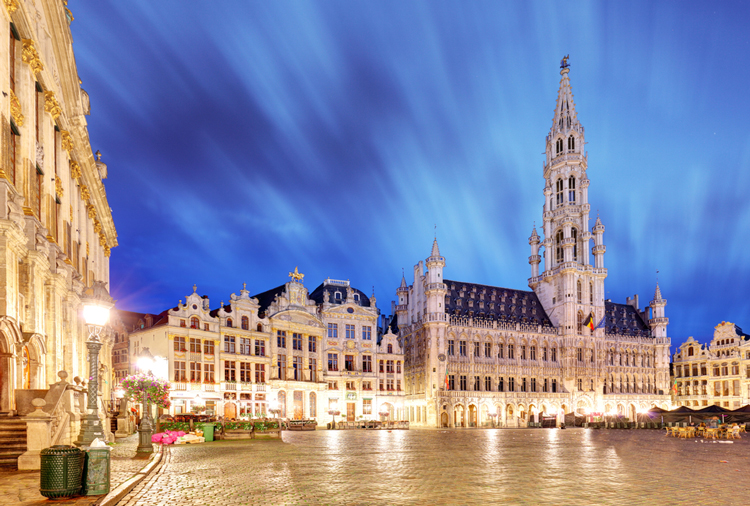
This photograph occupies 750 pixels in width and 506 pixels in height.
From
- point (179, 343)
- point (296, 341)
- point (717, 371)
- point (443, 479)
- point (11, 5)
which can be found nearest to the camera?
point (443, 479)

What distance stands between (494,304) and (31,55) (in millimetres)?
75476

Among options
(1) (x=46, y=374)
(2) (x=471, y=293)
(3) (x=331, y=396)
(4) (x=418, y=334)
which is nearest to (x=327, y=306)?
A: (3) (x=331, y=396)

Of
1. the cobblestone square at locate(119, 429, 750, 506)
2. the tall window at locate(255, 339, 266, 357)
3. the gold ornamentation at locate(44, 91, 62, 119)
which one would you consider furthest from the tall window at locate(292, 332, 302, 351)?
the gold ornamentation at locate(44, 91, 62, 119)

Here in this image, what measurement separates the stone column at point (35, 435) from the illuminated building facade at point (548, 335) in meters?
63.4

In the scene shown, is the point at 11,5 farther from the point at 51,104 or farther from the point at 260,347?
the point at 260,347

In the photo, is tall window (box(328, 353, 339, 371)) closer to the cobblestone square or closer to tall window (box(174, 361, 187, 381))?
tall window (box(174, 361, 187, 381))

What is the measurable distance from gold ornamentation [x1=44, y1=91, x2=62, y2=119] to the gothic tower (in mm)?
78085

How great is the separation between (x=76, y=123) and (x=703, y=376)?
9958cm

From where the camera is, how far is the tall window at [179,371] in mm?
56875

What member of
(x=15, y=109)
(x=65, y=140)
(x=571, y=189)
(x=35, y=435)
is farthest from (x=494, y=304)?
(x=35, y=435)

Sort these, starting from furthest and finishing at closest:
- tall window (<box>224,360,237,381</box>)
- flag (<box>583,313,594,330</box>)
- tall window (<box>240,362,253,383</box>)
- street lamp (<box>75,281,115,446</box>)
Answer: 1. flag (<box>583,313,594,330</box>)
2. tall window (<box>240,362,253,383</box>)
3. tall window (<box>224,360,237,381</box>)
4. street lamp (<box>75,281,115,446</box>)

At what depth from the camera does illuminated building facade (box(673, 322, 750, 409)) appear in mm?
93806

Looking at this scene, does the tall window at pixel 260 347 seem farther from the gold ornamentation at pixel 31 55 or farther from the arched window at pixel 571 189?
the arched window at pixel 571 189

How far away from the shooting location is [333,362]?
7094 centimetres
